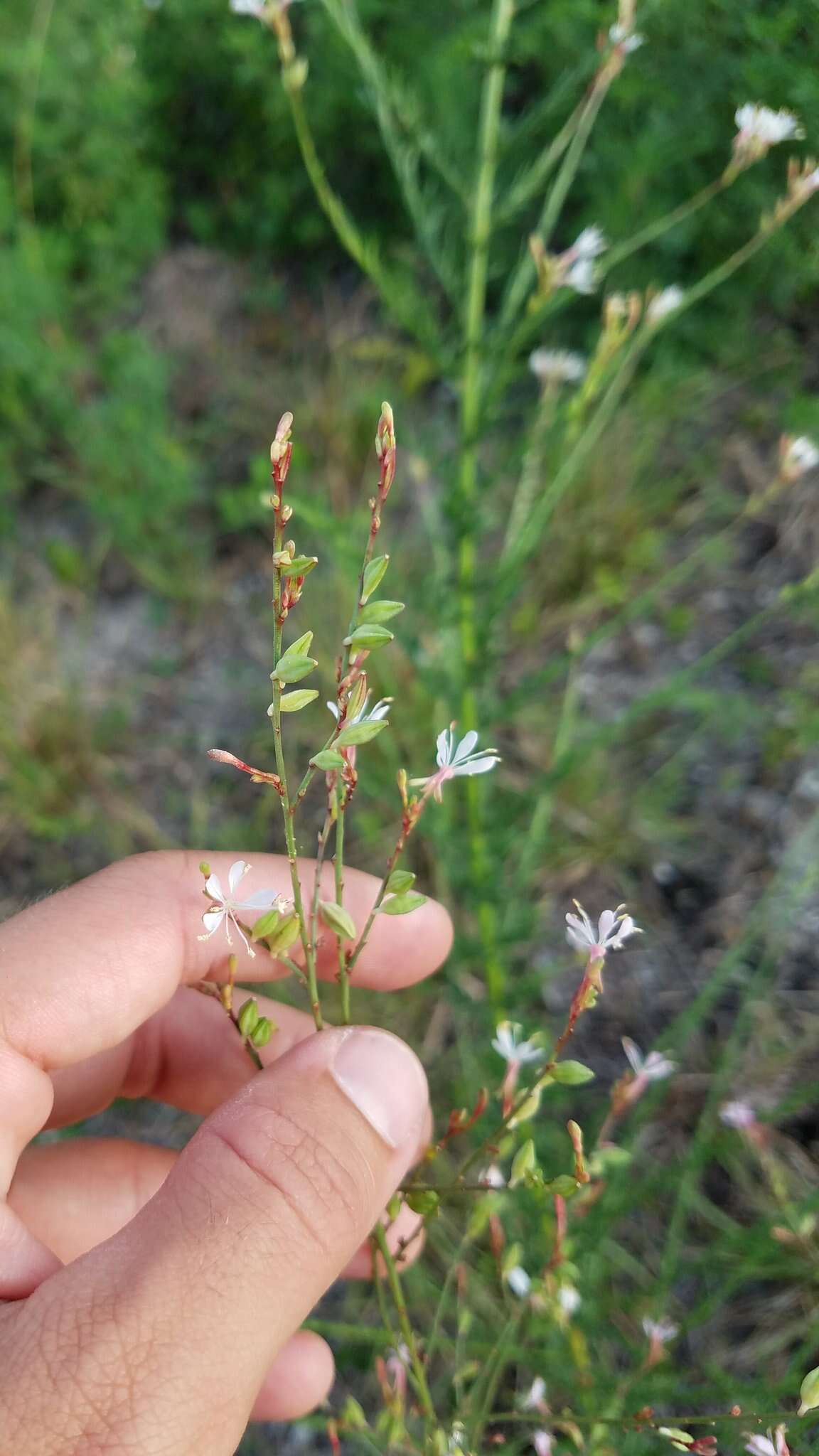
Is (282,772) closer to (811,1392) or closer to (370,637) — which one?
(370,637)

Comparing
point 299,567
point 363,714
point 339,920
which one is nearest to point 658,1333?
point 339,920

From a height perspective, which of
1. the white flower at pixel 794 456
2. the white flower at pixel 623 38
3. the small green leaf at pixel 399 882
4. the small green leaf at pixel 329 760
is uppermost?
the white flower at pixel 623 38

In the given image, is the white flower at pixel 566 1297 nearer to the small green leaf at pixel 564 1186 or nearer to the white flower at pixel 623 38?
the small green leaf at pixel 564 1186

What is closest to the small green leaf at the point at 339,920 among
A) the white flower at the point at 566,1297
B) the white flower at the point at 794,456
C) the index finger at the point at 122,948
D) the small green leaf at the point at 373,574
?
the small green leaf at the point at 373,574

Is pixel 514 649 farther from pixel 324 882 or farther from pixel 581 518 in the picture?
pixel 324 882

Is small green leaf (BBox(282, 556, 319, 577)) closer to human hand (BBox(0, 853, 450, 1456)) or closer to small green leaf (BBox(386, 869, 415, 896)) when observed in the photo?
small green leaf (BBox(386, 869, 415, 896))
